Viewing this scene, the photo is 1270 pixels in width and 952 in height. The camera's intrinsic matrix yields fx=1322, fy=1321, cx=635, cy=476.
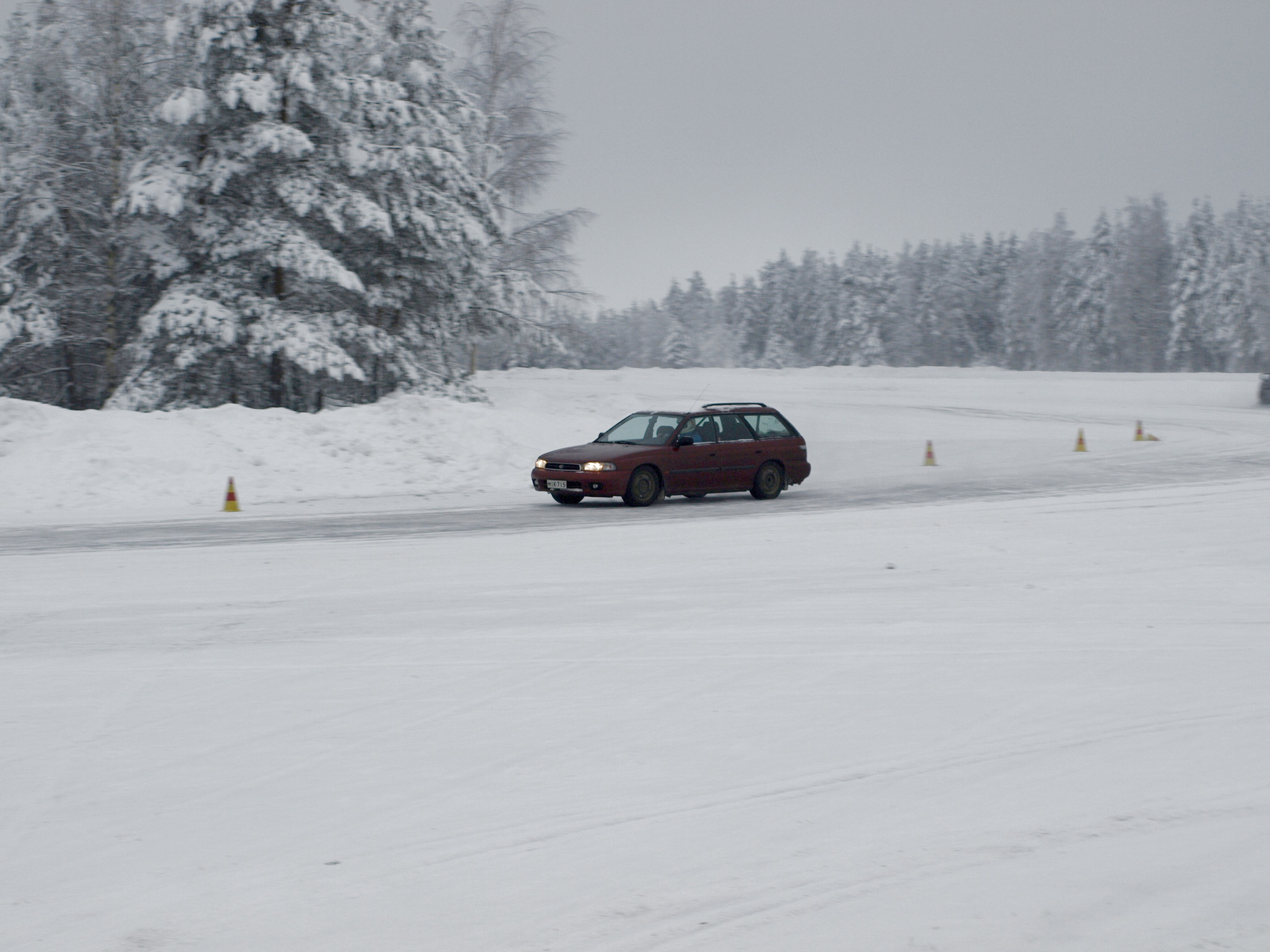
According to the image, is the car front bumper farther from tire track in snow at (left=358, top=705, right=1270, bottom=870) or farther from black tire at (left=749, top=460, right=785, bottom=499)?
tire track in snow at (left=358, top=705, right=1270, bottom=870)

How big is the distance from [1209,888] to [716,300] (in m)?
188

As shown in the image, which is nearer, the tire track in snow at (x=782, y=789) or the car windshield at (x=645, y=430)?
the tire track in snow at (x=782, y=789)

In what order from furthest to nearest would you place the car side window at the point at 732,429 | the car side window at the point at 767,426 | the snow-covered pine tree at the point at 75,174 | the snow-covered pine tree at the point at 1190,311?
the snow-covered pine tree at the point at 1190,311 → the snow-covered pine tree at the point at 75,174 → the car side window at the point at 767,426 → the car side window at the point at 732,429

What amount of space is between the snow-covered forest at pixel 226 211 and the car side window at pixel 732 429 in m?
9.92

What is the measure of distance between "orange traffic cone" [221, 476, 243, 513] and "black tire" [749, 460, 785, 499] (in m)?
7.16

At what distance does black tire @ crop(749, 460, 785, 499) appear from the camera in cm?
1911

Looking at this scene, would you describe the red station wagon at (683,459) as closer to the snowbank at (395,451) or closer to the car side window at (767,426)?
the car side window at (767,426)

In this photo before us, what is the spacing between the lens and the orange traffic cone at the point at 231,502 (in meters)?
17.1

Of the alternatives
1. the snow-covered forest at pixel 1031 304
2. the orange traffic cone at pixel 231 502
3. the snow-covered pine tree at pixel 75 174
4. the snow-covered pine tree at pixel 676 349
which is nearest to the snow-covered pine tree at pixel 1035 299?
the snow-covered forest at pixel 1031 304

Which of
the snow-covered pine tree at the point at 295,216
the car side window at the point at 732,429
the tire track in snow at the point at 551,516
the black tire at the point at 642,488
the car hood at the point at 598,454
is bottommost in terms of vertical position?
the tire track in snow at the point at 551,516

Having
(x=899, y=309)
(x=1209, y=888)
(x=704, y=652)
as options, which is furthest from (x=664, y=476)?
(x=899, y=309)

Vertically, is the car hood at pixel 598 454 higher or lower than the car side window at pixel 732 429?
lower

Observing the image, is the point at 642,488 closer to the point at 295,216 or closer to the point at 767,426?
the point at 767,426


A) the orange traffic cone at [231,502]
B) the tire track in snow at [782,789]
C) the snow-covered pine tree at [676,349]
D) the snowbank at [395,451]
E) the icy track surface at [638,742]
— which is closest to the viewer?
the icy track surface at [638,742]
